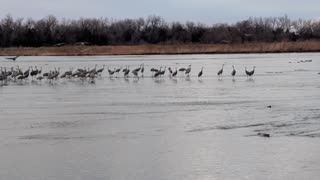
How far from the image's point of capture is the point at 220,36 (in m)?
66.2

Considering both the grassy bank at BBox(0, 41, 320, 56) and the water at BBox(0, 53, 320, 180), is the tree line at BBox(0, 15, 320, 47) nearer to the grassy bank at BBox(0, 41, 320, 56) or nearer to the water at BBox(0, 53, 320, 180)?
the grassy bank at BBox(0, 41, 320, 56)

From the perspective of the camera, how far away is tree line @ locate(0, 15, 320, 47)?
64.9 m

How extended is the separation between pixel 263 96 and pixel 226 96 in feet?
2.74

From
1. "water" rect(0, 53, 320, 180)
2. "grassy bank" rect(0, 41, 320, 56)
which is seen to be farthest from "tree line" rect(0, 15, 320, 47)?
"water" rect(0, 53, 320, 180)

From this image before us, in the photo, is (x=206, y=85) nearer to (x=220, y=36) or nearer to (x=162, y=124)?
(x=162, y=124)

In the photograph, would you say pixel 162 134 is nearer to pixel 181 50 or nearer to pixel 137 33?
pixel 181 50

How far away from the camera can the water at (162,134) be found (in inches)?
262

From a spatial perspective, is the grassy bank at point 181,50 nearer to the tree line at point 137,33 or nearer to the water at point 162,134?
the tree line at point 137,33

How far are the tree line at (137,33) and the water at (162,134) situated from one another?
155 ft

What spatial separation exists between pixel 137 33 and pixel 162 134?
203 feet

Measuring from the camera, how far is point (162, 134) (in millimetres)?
9047

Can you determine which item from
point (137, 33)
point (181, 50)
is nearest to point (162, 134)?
point (181, 50)

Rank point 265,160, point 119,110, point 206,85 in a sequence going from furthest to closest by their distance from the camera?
point 206,85 < point 119,110 < point 265,160

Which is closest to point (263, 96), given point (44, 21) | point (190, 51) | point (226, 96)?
point (226, 96)
